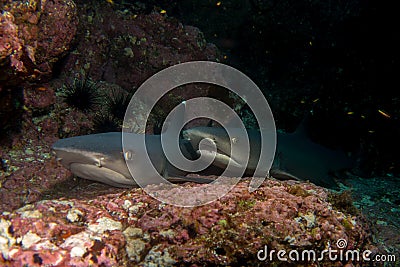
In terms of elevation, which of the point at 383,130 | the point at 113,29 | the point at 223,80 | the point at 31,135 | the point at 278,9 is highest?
the point at 278,9

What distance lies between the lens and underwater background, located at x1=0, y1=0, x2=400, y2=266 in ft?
5.27

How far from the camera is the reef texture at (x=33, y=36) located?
2.74 metres

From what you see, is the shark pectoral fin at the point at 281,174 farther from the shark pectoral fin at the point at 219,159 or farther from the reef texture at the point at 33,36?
the reef texture at the point at 33,36

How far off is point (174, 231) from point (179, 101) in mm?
4046

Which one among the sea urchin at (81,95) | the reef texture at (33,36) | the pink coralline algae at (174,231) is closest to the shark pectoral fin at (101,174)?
the pink coralline algae at (174,231)

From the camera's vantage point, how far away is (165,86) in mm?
5602

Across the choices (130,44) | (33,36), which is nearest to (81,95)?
(33,36)

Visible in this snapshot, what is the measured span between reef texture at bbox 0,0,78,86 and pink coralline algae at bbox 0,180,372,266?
185 cm

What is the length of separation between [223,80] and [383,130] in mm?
3772

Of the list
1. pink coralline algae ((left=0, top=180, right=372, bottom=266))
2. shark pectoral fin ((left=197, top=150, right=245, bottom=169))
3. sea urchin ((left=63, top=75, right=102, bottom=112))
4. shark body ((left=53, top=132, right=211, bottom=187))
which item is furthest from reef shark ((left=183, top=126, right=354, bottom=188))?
pink coralline algae ((left=0, top=180, right=372, bottom=266))

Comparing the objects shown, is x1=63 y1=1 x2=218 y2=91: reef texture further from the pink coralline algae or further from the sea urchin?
the pink coralline algae

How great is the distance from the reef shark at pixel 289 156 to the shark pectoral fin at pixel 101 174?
1.21m

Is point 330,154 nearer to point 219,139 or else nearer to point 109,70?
point 219,139

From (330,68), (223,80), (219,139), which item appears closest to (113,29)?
(223,80)
